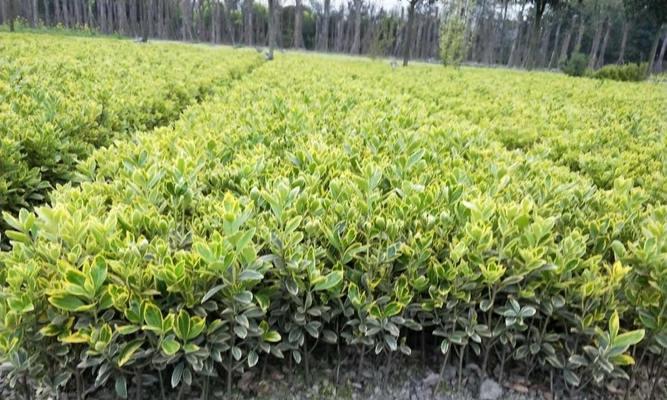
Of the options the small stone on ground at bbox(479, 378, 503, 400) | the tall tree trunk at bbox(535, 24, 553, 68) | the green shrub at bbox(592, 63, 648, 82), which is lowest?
the small stone on ground at bbox(479, 378, 503, 400)

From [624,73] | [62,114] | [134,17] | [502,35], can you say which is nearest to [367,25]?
[502,35]

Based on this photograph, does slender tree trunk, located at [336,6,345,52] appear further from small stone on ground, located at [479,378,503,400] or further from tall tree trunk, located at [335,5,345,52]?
small stone on ground, located at [479,378,503,400]

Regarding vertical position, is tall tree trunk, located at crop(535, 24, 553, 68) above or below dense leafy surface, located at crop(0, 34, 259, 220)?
above

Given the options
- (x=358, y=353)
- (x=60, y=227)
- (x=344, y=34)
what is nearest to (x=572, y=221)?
(x=358, y=353)

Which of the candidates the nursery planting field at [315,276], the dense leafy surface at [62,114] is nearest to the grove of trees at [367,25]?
the dense leafy surface at [62,114]

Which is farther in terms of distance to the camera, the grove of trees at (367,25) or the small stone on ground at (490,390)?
the grove of trees at (367,25)

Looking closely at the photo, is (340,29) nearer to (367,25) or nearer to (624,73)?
(367,25)

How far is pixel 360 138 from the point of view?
3.59m

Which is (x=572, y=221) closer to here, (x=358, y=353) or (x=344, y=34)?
(x=358, y=353)

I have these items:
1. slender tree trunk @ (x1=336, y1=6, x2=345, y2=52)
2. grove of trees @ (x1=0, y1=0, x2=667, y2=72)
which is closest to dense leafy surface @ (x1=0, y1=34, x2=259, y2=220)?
grove of trees @ (x1=0, y1=0, x2=667, y2=72)

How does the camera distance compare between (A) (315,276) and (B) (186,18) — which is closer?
(A) (315,276)

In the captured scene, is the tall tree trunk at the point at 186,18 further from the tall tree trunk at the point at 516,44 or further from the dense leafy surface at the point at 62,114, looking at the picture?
the dense leafy surface at the point at 62,114

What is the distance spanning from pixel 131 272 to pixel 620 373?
5.93ft

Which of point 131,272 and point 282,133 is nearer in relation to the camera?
point 131,272
